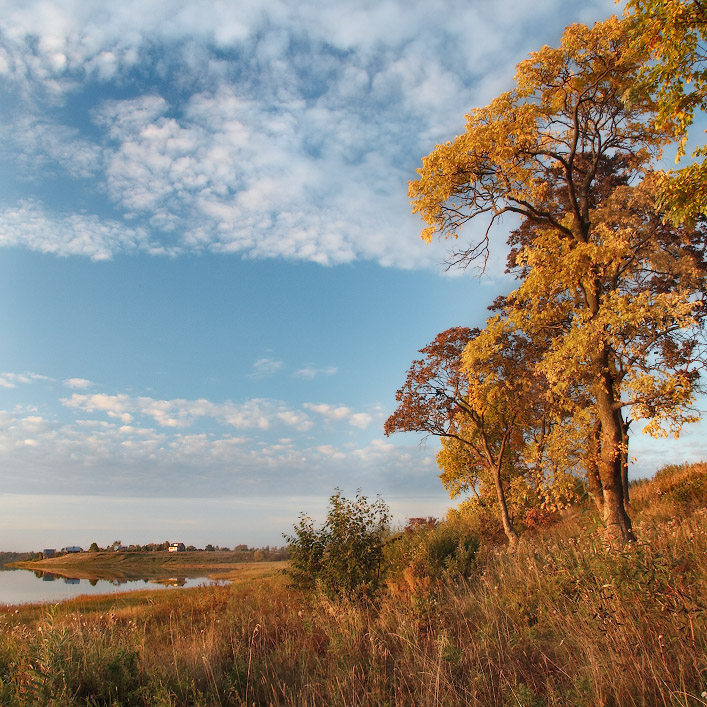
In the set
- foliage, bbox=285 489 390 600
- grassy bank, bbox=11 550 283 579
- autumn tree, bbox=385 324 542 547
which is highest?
autumn tree, bbox=385 324 542 547

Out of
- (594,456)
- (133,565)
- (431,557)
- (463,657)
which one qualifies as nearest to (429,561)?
(431,557)

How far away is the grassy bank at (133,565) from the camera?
129ft

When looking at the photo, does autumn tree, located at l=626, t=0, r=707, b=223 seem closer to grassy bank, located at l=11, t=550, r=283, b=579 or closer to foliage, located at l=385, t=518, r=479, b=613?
foliage, located at l=385, t=518, r=479, b=613

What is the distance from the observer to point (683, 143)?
491 inches

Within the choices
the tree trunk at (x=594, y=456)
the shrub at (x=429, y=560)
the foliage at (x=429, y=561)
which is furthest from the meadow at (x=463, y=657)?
the tree trunk at (x=594, y=456)

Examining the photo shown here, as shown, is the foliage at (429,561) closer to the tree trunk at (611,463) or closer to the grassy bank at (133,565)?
the tree trunk at (611,463)

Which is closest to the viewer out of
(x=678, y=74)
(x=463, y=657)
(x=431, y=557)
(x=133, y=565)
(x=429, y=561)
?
(x=463, y=657)

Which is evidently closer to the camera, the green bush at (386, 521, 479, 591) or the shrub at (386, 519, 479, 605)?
the shrub at (386, 519, 479, 605)

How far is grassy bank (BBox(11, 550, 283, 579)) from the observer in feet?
129

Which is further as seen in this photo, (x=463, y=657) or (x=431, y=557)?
(x=431, y=557)

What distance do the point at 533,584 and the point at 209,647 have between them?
5.47m

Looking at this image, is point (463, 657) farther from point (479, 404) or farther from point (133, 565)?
point (133, 565)

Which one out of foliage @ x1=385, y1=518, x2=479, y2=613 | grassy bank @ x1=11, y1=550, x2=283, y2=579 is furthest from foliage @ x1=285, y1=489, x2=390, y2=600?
grassy bank @ x1=11, y1=550, x2=283, y2=579

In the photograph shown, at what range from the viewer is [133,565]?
44156 millimetres
